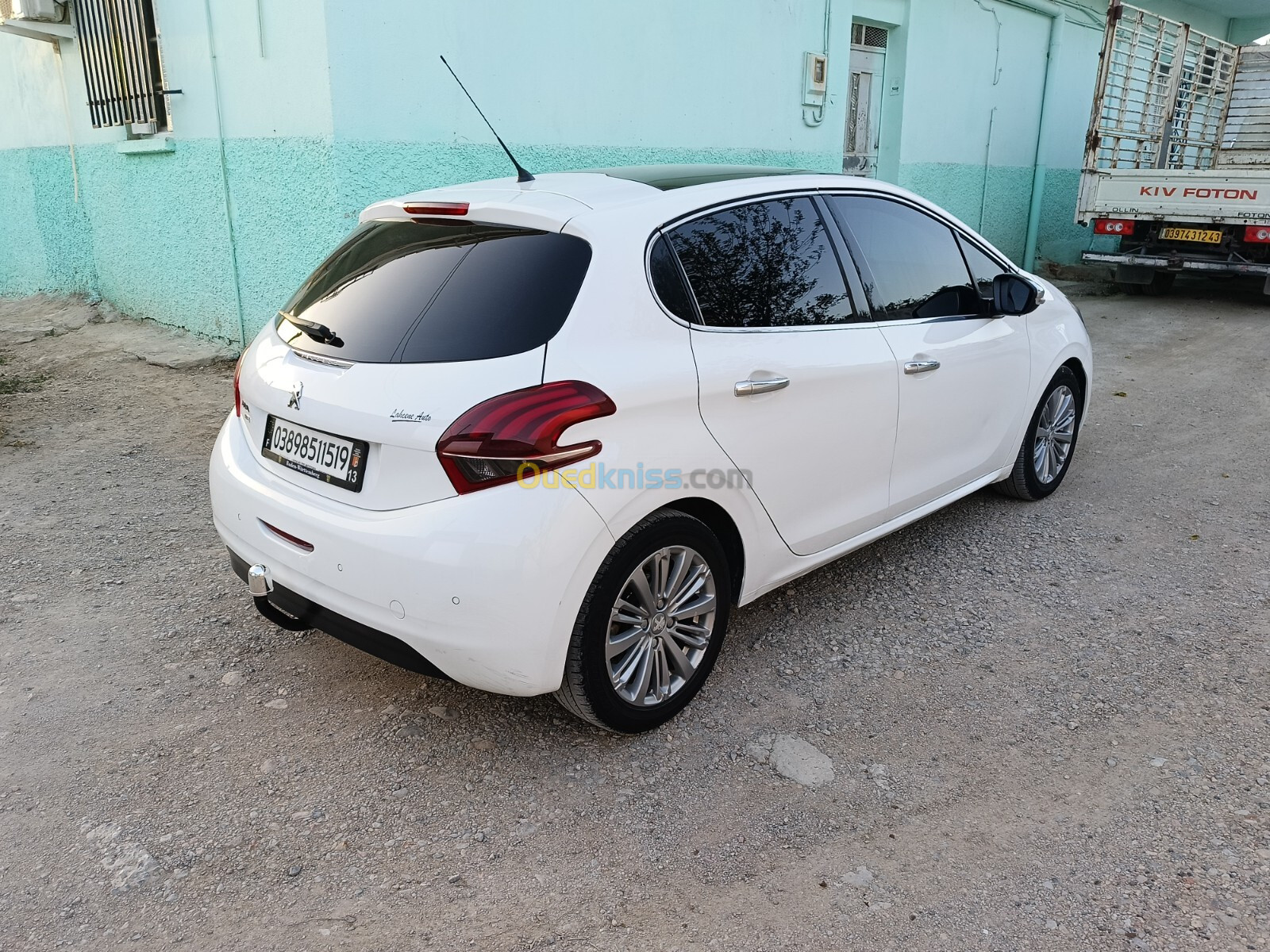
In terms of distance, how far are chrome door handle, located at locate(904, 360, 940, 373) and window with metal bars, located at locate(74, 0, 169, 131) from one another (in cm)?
662

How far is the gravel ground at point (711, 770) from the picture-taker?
227cm

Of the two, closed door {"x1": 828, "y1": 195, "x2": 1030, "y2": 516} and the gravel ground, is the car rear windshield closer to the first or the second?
the gravel ground

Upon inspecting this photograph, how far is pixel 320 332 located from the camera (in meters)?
2.87

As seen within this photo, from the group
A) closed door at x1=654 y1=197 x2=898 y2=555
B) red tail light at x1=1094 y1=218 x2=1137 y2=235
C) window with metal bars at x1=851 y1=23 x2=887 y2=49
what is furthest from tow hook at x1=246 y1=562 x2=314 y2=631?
red tail light at x1=1094 y1=218 x2=1137 y2=235

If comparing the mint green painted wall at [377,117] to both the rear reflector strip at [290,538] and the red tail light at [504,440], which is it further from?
the red tail light at [504,440]

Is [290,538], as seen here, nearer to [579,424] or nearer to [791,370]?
[579,424]

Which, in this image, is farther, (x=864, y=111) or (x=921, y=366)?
(x=864, y=111)

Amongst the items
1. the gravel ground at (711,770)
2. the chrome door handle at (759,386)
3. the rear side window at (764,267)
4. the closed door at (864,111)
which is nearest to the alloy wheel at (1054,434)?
the gravel ground at (711,770)

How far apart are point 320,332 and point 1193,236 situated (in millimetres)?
10310

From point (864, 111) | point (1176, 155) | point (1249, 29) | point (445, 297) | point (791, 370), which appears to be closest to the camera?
point (445, 297)

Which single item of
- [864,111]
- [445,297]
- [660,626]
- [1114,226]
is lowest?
[660,626]

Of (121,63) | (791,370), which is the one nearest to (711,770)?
(791,370)

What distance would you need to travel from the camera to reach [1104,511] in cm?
471

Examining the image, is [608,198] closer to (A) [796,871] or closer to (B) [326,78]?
(A) [796,871]
